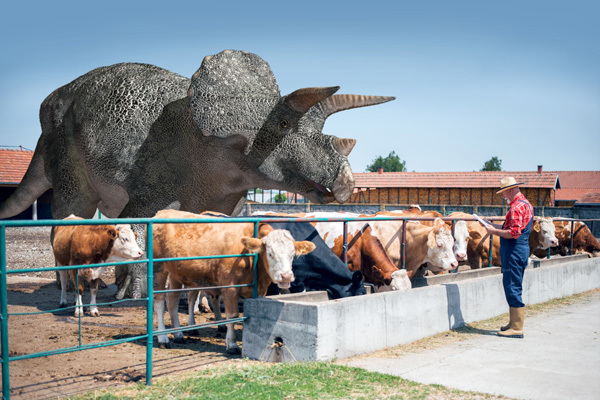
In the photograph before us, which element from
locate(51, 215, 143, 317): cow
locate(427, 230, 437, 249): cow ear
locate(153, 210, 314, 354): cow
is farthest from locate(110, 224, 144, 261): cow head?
locate(427, 230, 437, 249): cow ear

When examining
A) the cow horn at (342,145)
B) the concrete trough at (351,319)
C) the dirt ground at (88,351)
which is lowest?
the dirt ground at (88,351)

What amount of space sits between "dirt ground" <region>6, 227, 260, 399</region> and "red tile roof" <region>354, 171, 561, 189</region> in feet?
110

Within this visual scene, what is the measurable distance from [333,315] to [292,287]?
1.47 m

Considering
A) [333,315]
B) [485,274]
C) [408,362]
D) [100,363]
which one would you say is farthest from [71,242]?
[485,274]

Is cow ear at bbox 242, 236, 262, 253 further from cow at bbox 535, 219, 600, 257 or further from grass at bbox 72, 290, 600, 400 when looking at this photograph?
cow at bbox 535, 219, 600, 257

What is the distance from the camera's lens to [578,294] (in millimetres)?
10875

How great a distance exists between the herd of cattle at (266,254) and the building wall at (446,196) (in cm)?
3561

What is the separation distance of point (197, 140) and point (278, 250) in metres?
4.19

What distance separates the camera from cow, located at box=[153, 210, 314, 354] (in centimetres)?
573

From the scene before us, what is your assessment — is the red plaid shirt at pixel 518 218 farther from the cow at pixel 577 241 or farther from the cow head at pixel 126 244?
the cow at pixel 577 241

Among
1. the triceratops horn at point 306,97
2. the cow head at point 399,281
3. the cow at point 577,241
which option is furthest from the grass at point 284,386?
the cow at point 577,241

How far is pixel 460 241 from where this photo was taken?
9.36 meters

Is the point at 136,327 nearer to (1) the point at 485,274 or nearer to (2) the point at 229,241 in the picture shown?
(2) the point at 229,241

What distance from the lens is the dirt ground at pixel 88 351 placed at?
520 centimetres
